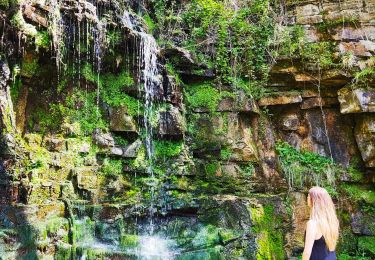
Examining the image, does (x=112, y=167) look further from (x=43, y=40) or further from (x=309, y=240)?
(x=309, y=240)

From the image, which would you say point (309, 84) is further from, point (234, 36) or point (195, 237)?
point (195, 237)

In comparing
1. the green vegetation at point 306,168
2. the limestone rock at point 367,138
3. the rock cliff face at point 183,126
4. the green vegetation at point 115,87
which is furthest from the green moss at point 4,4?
the limestone rock at point 367,138

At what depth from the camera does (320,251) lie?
2.80m

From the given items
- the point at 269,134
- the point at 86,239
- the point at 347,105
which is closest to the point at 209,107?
the point at 269,134

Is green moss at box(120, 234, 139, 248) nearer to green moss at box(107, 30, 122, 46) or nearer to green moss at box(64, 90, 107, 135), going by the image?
green moss at box(64, 90, 107, 135)

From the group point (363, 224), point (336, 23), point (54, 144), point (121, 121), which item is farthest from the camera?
point (336, 23)

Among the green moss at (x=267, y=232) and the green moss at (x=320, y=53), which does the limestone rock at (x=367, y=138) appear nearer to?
the green moss at (x=320, y=53)

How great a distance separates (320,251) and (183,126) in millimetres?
4478

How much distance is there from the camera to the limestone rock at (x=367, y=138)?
23.3 ft

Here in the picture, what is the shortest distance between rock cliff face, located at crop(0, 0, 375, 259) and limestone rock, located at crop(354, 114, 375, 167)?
27 millimetres

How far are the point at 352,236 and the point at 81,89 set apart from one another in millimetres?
6081

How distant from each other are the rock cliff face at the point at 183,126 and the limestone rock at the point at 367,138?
1.1 inches

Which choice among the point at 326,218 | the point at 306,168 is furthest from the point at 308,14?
the point at 326,218

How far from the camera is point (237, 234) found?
17.1 ft
